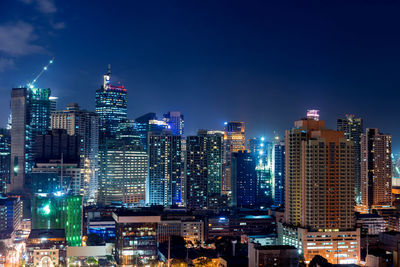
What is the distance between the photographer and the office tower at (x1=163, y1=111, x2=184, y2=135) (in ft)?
257

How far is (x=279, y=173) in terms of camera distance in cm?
6266

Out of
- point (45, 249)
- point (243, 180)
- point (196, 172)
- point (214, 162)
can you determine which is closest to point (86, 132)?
point (196, 172)

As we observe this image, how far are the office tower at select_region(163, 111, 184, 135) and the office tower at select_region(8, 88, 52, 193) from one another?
21012 millimetres

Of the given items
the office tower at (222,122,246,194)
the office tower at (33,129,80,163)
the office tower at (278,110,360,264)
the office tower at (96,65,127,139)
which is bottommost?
the office tower at (278,110,360,264)

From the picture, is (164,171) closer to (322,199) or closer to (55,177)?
(55,177)

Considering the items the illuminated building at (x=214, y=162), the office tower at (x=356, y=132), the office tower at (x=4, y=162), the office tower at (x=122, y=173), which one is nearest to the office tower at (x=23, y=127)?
Answer: the office tower at (x=4, y=162)

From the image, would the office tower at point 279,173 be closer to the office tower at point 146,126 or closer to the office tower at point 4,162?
the office tower at point 146,126

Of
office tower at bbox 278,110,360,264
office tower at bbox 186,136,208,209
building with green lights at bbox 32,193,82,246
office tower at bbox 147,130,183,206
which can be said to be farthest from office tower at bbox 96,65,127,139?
office tower at bbox 278,110,360,264

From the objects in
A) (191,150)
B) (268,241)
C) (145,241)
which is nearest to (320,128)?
(268,241)

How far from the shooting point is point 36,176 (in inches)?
1815

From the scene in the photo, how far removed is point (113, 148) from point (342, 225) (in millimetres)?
38304

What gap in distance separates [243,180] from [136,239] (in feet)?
108

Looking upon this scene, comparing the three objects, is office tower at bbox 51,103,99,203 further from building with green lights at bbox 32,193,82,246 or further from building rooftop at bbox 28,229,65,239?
building rooftop at bbox 28,229,65,239

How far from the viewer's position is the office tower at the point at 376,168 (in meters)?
50.9
